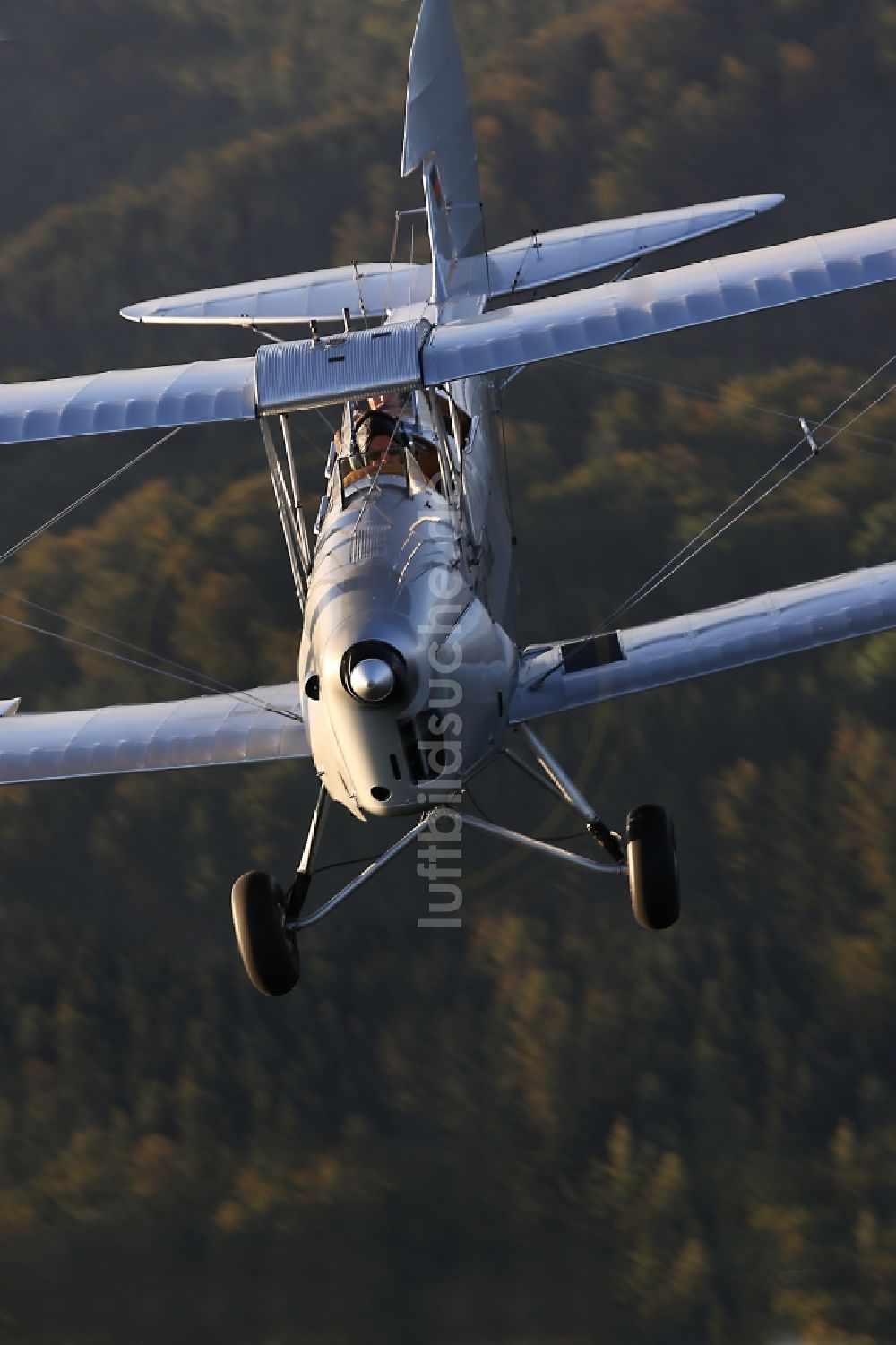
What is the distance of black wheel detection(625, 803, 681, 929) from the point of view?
10898 millimetres

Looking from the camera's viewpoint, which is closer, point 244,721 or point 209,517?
point 244,721

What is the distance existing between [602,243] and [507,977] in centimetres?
626

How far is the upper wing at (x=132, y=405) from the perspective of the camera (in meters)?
9.80

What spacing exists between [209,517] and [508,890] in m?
5.33

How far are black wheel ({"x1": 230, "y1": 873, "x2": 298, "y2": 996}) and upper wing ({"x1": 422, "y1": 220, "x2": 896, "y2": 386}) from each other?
2.99 m

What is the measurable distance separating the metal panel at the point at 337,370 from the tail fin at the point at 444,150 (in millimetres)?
4911

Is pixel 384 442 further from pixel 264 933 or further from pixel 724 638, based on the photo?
pixel 264 933

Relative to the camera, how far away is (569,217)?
27.0m

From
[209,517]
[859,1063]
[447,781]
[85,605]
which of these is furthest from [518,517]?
[447,781]

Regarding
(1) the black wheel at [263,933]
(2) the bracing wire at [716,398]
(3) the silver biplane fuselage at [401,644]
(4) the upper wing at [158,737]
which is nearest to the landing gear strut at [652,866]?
(3) the silver biplane fuselage at [401,644]

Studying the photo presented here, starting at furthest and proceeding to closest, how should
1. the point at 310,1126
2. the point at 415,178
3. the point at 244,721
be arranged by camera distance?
1. the point at 415,178
2. the point at 310,1126
3. the point at 244,721

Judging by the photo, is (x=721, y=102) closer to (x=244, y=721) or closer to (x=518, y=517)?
A: (x=518, y=517)

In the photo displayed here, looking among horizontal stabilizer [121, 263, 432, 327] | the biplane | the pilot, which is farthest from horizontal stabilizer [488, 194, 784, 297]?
the pilot

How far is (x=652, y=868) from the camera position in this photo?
10.9m
